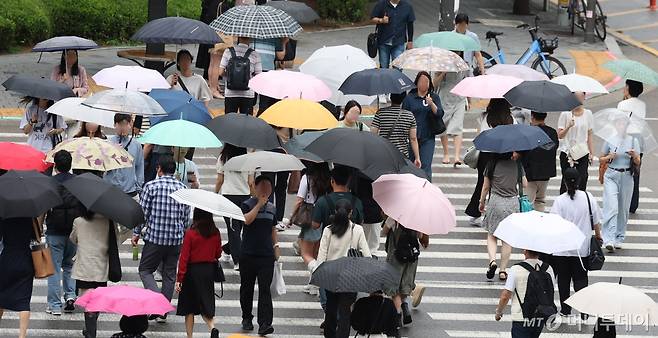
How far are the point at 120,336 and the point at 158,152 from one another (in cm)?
593

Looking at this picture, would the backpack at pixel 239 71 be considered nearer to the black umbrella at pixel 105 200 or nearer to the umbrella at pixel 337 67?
the umbrella at pixel 337 67

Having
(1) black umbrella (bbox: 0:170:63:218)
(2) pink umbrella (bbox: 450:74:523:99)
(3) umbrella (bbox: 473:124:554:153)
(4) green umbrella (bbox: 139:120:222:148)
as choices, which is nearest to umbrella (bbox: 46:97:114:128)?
(4) green umbrella (bbox: 139:120:222:148)

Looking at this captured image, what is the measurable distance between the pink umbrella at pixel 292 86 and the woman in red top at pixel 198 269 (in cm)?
423

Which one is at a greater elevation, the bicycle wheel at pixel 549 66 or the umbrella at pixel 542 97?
the umbrella at pixel 542 97

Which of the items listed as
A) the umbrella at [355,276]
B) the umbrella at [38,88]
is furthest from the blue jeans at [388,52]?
the umbrella at [355,276]

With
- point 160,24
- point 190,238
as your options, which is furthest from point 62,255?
point 160,24

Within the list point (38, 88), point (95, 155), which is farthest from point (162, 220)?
point (38, 88)

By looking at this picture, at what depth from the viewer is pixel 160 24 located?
1925cm

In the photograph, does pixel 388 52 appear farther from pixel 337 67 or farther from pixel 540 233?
pixel 540 233

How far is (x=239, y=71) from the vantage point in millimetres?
19531

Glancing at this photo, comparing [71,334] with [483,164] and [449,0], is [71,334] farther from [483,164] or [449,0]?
[449,0]

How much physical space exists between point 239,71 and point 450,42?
313cm

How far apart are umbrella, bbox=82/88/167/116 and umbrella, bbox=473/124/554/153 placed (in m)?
3.62

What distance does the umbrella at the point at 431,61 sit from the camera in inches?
752
